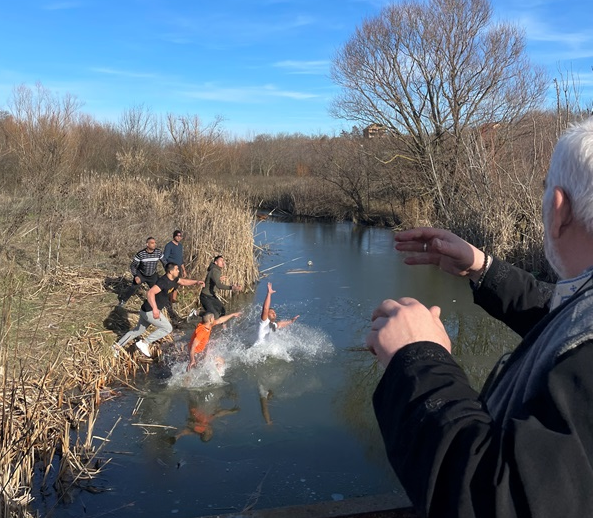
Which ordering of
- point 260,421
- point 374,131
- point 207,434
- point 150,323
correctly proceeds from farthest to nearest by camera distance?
1. point 374,131
2. point 150,323
3. point 260,421
4. point 207,434

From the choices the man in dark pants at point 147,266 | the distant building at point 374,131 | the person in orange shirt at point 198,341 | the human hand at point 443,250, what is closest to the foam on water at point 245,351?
the person in orange shirt at point 198,341

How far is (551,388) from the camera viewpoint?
967 mm

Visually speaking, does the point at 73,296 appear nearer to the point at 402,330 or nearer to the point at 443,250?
the point at 443,250

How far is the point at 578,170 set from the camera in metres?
1.12

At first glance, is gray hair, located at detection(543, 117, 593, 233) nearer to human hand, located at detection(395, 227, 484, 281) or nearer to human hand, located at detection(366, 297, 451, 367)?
human hand, located at detection(366, 297, 451, 367)

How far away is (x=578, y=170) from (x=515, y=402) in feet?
1.53

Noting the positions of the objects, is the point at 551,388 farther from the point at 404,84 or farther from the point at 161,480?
the point at 404,84

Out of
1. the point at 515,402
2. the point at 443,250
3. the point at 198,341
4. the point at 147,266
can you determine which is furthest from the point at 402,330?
the point at 147,266

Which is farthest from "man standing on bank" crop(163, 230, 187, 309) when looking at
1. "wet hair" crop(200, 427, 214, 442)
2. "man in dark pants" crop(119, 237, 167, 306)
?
"wet hair" crop(200, 427, 214, 442)

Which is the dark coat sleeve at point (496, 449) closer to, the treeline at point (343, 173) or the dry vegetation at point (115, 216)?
the dry vegetation at point (115, 216)

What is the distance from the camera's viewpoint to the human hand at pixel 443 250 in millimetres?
1930

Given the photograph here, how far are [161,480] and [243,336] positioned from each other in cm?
448

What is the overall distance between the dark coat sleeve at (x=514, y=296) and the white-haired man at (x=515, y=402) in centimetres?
62

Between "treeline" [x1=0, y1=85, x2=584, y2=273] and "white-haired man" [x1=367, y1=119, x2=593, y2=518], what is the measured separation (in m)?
11.8
